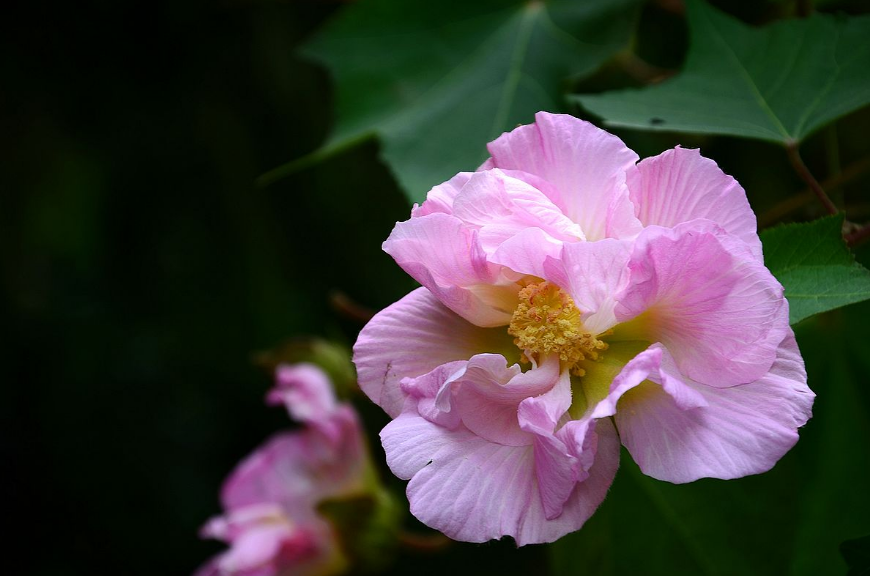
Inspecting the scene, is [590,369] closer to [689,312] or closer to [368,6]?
[689,312]

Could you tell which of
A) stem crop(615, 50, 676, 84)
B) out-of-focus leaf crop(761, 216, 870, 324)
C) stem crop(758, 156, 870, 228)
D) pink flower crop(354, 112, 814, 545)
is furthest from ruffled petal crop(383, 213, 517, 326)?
stem crop(615, 50, 676, 84)

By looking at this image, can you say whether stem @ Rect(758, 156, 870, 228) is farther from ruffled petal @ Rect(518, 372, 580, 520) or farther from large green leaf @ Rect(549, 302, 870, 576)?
ruffled petal @ Rect(518, 372, 580, 520)

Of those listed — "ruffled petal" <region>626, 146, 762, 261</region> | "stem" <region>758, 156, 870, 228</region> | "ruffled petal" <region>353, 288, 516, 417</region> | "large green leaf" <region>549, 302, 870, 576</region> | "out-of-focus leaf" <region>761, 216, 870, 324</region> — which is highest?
"ruffled petal" <region>626, 146, 762, 261</region>

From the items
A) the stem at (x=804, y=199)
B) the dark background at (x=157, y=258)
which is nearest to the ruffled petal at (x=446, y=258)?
the stem at (x=804, y=199)

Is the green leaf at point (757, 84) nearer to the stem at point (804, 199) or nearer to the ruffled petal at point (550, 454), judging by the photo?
the stem at point (804, 199)

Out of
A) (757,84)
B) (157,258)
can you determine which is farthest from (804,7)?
(157,258)
